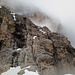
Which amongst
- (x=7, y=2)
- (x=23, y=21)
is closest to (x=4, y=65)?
(x=23, y=21)

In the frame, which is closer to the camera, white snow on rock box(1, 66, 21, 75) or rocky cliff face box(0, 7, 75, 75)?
white snow on rock box(1, 66, 21, 75)

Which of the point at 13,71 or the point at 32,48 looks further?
the point at 32,48

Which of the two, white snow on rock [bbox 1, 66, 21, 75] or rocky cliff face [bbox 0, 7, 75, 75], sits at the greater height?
rocky cliff face [bbox 0, 7, 75, 75]

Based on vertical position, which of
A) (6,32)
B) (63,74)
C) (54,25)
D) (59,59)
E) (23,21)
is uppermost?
(54,25)

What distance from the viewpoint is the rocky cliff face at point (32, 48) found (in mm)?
88438

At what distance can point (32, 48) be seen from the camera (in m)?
94.9

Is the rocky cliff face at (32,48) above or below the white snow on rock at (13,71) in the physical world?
above

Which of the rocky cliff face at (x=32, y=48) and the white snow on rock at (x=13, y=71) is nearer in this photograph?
the white snow on rock at (x=13, y=71)

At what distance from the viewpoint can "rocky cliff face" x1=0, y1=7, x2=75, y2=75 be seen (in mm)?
88438

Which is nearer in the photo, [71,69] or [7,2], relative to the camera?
[71,69]

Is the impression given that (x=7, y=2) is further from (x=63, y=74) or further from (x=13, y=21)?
(x=63, y=74)

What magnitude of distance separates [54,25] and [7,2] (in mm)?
40154

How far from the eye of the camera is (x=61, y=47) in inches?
4023

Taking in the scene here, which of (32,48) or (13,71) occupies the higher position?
(32,48)
